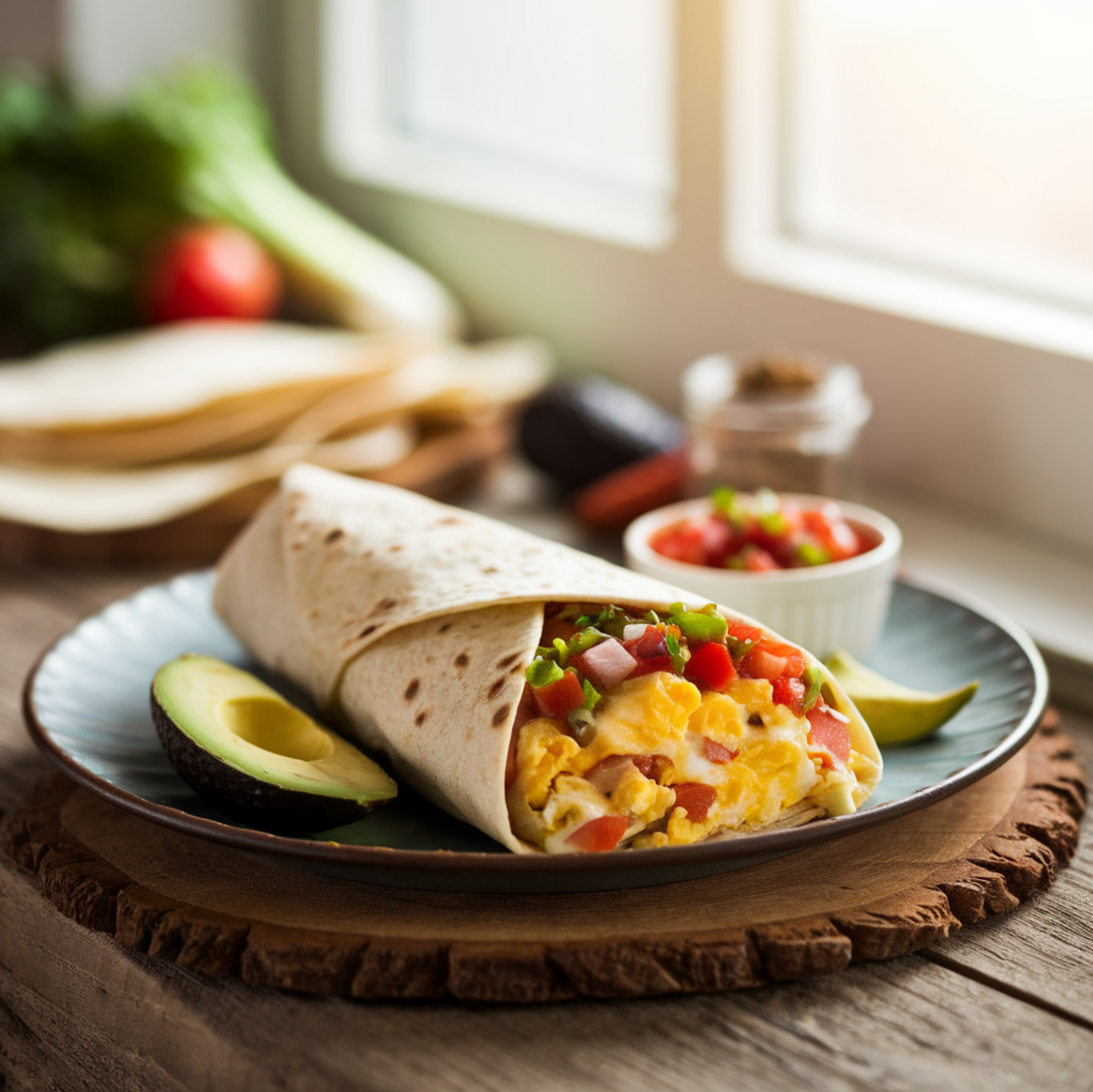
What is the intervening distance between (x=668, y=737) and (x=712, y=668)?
0.10 metres

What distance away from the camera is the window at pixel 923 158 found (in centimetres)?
256

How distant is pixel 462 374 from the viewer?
3207 millimetres

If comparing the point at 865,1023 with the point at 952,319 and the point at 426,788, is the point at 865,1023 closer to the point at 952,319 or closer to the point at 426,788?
the point at 426,788

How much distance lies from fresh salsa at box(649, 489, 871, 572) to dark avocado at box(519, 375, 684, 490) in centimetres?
82

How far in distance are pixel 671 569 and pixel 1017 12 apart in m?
1.28

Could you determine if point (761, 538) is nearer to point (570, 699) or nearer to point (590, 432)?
point (570, 699)

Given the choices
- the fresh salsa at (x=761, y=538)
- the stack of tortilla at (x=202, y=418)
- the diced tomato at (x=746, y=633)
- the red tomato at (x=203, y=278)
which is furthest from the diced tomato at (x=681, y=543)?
the red tomato at (x=203, y=278)

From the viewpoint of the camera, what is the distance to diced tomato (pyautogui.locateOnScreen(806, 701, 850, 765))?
161 centimetres

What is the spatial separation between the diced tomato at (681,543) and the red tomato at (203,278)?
1772 millimetres

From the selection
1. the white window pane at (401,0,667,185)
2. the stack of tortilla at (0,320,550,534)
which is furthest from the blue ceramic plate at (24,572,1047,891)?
the white window pane at (401,0,667,185)

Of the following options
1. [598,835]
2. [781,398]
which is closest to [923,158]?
[781,398]

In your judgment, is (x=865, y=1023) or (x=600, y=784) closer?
(x=865, y=1023)

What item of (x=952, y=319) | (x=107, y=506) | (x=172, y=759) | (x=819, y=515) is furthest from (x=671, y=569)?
(x=107, y=506)

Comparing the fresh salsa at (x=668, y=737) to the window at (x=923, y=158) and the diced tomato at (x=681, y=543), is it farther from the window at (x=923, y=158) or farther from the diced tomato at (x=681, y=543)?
the window at (x=923, y=158)
